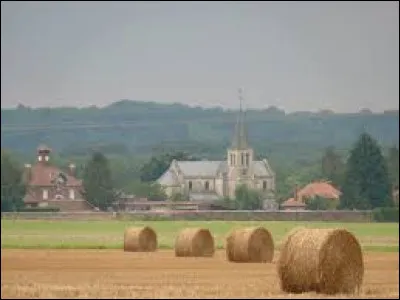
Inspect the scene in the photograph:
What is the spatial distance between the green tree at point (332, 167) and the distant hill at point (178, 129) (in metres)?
0.70

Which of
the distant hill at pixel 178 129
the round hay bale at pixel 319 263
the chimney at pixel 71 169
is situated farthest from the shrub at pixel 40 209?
the round hay bale at pixel 319 263

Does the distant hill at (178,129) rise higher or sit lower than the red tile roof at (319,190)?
higher

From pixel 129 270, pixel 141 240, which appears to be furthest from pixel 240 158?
pixel 129 270

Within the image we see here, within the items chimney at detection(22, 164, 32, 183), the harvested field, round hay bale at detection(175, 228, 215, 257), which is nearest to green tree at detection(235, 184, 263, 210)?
chimney at detection(22, 164, 32, 183)

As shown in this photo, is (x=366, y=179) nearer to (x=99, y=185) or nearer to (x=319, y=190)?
(x=319, y=190)

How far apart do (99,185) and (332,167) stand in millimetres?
9744

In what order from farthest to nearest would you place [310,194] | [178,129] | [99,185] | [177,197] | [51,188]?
[178,129] < [177,197] < [310,194] < [99,185] < [51,188]

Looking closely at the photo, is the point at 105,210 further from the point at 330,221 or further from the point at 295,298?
the point at 295,298

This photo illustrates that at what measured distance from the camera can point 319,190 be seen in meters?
46.7

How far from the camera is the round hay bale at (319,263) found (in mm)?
15734

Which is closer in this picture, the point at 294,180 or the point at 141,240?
the point at 141,240

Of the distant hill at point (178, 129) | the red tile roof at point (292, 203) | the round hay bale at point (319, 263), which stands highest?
the distant hill at point (178, 129)

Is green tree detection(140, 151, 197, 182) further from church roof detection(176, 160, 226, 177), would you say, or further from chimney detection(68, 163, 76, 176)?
chimney detection(68, 163, 76, 176)

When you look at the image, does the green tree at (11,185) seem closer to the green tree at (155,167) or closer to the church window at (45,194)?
the church window at (45,194)
